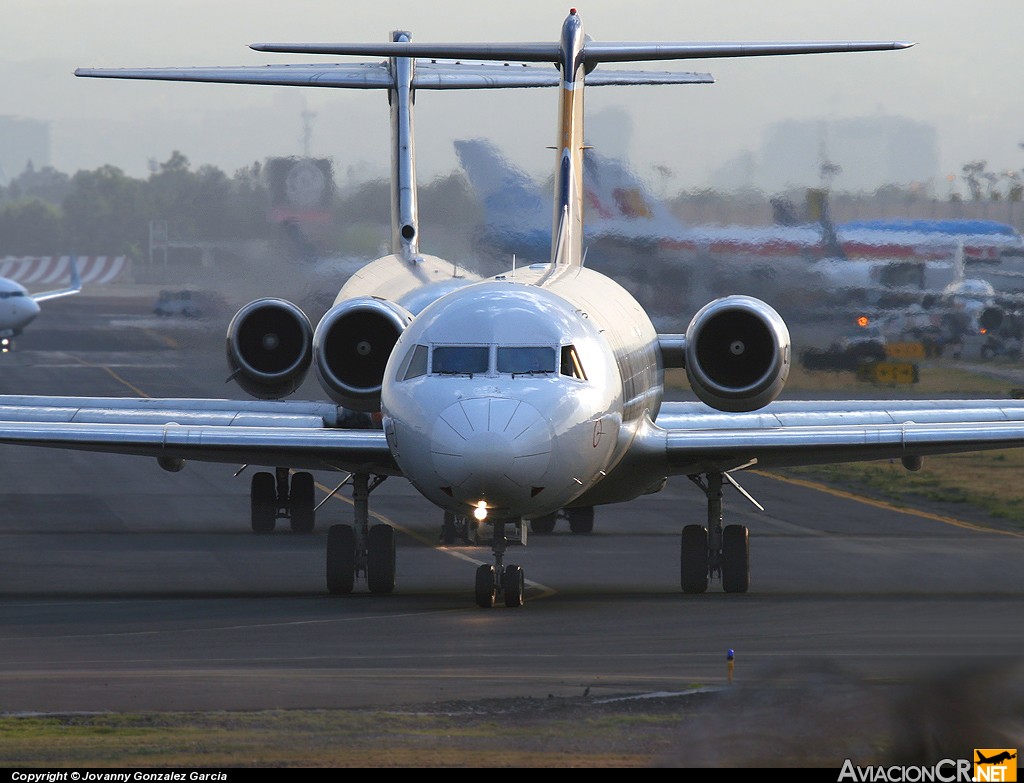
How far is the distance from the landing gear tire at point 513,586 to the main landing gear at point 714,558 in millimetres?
2415

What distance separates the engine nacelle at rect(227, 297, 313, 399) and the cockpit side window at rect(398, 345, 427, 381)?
5589mm

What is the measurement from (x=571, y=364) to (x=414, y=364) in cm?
134

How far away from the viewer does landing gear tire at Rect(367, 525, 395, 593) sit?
1806cm

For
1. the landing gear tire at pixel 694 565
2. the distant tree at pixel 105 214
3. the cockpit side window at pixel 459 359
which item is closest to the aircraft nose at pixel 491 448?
the cockpit side window at pixel 459 359

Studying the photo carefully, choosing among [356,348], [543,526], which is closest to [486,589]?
[356,348]

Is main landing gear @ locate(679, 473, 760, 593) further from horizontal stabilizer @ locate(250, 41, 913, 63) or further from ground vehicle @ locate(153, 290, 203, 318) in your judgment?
ground vehicle @ locate(153, 290, 203, 318)

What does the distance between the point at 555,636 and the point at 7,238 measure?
122 ft

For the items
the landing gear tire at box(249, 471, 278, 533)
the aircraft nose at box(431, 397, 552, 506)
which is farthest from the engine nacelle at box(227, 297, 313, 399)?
the aircraft nose at box(431, 397, 552, 506)

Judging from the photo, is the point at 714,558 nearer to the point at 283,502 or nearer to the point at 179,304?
the point at 283,502

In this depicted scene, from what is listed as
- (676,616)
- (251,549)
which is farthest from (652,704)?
(251,549)

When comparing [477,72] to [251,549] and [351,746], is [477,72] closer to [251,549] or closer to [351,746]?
[251,549]

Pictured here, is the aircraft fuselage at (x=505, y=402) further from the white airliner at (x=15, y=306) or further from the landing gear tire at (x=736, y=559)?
the white airliner at (x=15, y=306)

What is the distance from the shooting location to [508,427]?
1495cm

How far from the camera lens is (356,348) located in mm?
19750
